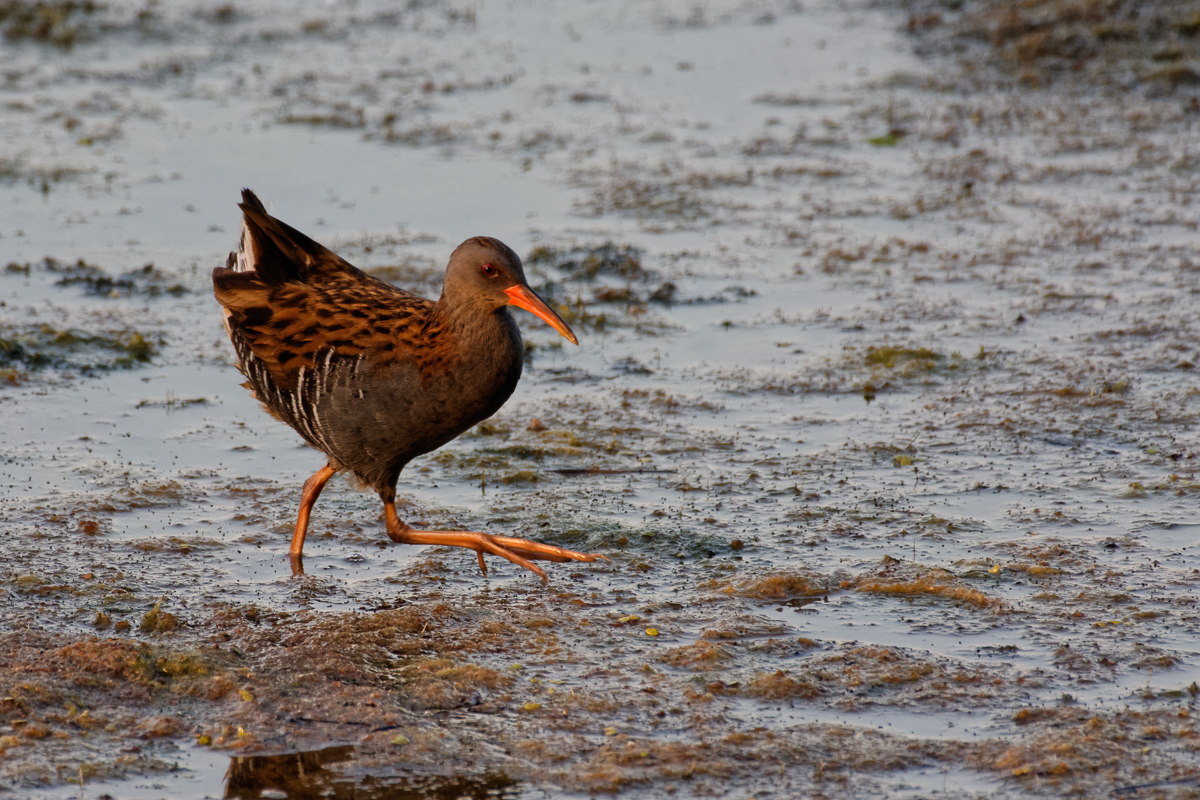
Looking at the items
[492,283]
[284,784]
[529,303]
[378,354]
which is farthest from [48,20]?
[284,784]

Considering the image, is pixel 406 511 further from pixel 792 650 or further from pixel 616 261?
pixel 616 261

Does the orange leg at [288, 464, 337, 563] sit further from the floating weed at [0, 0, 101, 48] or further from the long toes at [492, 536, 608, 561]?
the floating weed at [0, 0, 101, 48]

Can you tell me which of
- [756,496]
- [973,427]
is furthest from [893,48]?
[756,496]

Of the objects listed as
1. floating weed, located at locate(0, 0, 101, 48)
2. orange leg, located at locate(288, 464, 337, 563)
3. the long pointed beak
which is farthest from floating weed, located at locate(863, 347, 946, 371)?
floating weed, located at locate(0, 0, 101, 48)

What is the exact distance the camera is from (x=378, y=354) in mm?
5363

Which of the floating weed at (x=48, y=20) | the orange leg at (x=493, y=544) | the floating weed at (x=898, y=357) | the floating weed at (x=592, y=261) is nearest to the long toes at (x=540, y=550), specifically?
the orange leg at (x=493, y=544)

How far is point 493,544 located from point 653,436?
1.68 meters

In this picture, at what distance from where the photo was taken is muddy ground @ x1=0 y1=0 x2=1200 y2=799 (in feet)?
14.4

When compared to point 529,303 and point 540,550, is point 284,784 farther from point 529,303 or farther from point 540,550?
point 529,303

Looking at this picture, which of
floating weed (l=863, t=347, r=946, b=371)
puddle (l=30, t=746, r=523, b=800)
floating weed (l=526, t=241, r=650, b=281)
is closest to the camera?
puddle (l=30, t=746, r=523, b=800)

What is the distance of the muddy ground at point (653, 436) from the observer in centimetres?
438

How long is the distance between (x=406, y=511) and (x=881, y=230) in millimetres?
4857

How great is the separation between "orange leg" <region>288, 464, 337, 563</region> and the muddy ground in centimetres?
12

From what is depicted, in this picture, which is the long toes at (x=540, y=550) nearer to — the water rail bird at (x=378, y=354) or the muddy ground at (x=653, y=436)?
the water rail bird at (x=378, y=354)
